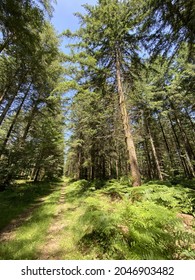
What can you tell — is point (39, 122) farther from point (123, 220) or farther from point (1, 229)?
point (123, 220)

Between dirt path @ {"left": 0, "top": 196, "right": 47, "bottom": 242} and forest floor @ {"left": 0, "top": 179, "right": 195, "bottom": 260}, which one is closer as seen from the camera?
forest floor @ {"left": 0, "top": 179, "right": 195, "bottom": 260}

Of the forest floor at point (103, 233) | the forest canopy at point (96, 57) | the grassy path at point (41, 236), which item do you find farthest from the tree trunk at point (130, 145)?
the grassy path at point (41, 236)

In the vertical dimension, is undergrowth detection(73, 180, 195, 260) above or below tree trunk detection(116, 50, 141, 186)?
below

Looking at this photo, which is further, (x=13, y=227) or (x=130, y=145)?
(x=130, y=145)

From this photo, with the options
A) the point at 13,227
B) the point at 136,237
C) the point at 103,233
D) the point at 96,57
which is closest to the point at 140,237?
the point at 136,237

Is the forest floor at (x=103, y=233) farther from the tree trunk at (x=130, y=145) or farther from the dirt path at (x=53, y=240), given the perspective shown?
the tree trunk at (x=130, y=145)

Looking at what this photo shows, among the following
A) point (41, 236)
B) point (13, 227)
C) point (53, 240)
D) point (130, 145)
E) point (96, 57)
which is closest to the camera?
point (53, 240)

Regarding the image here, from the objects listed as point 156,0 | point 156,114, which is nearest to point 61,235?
point 156,0

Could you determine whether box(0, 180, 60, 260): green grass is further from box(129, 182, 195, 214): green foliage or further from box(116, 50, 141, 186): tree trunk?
box(116, 50, 141, 186): tree trunk

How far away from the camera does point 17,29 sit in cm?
642

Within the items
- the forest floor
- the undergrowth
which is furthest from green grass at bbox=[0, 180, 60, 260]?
the undergrowth

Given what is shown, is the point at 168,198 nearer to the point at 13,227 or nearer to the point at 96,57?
the point at 13,227

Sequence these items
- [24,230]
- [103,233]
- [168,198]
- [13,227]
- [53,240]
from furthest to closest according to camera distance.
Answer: [168,198] < [13,227] < [24,230] < [53,240] < [103,233]

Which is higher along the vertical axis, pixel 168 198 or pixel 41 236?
pixel 168 198
